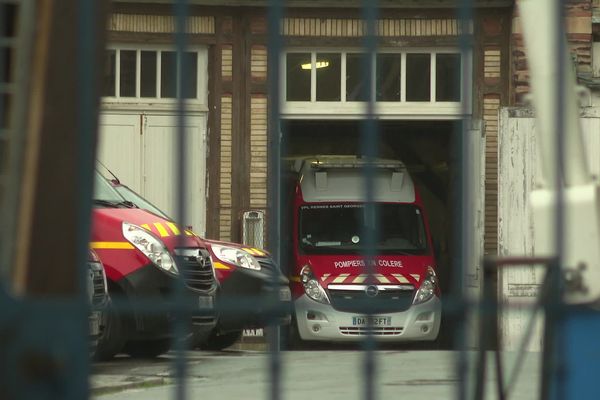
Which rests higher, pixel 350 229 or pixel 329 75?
pixel 329 75

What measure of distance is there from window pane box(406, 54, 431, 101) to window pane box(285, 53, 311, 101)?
4.00 feet

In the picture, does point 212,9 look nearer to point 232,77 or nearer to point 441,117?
point 232,77

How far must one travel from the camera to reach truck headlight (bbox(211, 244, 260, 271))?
34.9 feet

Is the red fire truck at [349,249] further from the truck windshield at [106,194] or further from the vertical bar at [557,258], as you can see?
the vertical bar at [557,258]

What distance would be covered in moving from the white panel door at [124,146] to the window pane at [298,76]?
186 centimetres

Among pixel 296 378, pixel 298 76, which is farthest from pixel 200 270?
pixel 298 76

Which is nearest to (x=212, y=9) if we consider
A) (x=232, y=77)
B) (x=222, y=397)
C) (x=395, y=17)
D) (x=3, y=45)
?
(x=232, y=77)

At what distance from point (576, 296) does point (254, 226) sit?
14.0 m

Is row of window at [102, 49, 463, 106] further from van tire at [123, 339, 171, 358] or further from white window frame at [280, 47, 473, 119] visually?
van tire at [123, 339, 171, 358]

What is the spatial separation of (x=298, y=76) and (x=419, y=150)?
9.28 feet

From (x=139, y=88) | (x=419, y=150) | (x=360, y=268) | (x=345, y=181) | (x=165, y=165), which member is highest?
(x=139, y=88)

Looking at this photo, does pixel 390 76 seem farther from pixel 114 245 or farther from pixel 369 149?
pixel 369 149

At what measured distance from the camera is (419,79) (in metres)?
16.7

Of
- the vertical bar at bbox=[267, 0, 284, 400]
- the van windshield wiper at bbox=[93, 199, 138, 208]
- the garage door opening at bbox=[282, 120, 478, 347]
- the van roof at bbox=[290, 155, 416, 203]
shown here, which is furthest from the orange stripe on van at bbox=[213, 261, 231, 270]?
the vertical bar at bbox=[267, 0, 284, 400]
